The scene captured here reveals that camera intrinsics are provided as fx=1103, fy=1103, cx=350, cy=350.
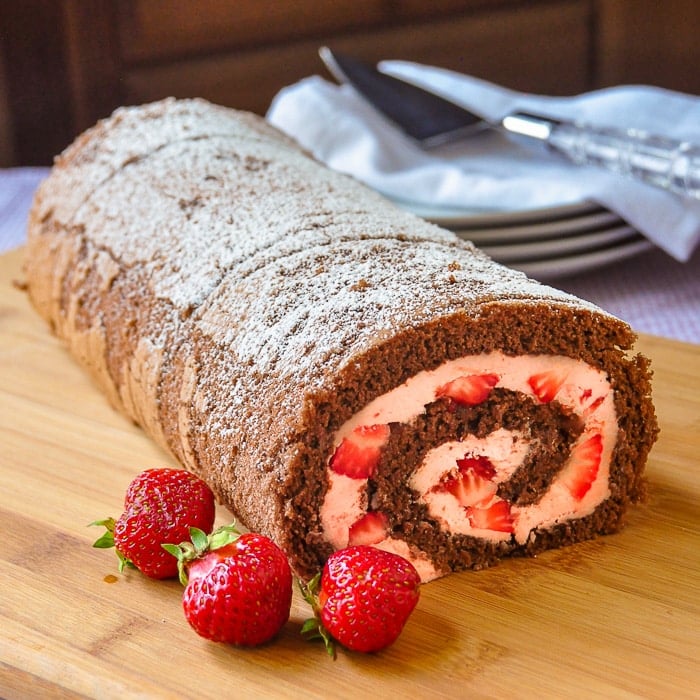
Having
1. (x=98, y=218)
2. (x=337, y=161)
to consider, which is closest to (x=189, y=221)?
(x=98, y=218)

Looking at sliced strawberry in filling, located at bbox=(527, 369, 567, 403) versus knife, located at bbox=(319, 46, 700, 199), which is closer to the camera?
sliced strawberry in filling, located at bbox=(527, 369, 567, 403)

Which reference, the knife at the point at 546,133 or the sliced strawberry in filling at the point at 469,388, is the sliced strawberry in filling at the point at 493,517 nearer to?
the sliced strawberry in filling at the point at 469,388

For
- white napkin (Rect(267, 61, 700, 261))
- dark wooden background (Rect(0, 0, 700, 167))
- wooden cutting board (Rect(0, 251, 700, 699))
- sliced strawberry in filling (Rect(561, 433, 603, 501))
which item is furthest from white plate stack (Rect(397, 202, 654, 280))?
dark wooden background (Rect(0, 0, 700, 167))

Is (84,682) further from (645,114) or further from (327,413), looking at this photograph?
(645,114)

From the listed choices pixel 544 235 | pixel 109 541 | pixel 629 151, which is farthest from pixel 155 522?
pixel 629 151

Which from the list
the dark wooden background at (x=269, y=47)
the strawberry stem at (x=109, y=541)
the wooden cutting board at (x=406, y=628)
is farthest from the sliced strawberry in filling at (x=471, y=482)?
the dark wooden background at (x=269, y=47)

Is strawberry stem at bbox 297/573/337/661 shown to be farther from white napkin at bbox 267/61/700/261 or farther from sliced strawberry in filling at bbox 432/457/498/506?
white napkin at bbox 267/61/700/261
